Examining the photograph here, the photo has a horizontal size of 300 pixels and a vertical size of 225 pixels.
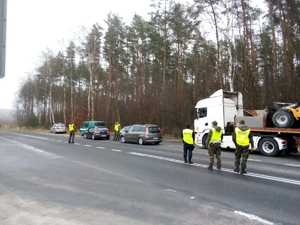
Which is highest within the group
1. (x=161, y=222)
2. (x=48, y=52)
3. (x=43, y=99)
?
(x=48, y=52)

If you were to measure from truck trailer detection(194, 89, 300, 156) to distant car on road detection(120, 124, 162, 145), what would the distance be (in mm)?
5073

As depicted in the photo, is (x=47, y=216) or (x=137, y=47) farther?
(x=137, y=47)

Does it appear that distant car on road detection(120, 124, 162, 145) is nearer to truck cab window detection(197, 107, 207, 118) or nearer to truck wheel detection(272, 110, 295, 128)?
truck cab window detection(197, 107, 207, 118)

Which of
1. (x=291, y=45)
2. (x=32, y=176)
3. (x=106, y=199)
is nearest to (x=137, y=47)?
(x=291, y=45)

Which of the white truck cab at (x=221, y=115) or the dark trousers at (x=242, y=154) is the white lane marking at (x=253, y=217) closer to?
the dark trousers at (x=242, y=154)

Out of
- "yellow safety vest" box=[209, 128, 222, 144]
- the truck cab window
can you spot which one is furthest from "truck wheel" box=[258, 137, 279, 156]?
"yellow safety vest" box=[209, 128, 222, 144]

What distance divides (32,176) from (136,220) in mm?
5932

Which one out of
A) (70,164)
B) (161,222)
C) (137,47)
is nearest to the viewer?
(161,222)

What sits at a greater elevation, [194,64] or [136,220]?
[194,64]

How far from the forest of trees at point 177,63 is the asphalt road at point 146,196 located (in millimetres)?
16359

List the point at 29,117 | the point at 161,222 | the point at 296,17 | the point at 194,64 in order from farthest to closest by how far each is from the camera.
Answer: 1. the point at 29,117
2. the point at 194,64
3. the point at 296,17
4. the point at 161,222

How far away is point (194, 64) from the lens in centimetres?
3838

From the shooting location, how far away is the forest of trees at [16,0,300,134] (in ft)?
97.4

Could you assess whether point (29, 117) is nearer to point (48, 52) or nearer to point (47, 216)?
point (48, 52)
